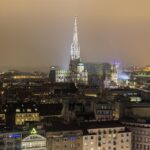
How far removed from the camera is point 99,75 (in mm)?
72562

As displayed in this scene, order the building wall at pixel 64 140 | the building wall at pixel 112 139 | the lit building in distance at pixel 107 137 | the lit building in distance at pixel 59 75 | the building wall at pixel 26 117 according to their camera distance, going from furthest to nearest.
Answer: the lit building in distance at pixel 59 75 < the building wall at pixel 26 117 < the building wall at pixel 112 139 < the lit building in distance at pixel 107 137 < the building wall at pixel 64 140

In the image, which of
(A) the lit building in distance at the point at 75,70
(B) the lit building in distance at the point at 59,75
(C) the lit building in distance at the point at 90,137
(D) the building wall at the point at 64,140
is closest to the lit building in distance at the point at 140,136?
(C) the lit building in distance at the point at 90,137

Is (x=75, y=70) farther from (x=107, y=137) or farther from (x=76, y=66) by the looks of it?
(x=107, y=137)

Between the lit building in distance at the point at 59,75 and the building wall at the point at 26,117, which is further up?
the lit building in distance at the point at 59,75

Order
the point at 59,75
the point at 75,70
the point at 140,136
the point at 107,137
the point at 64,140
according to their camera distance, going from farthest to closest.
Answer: the point at 59,75 < the point at 75,70 < the point at 140,136 < the point at 107,137 < the point at 64,140

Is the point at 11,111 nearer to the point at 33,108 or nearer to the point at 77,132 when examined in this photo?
the point at 33,108

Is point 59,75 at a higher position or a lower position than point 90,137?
higher

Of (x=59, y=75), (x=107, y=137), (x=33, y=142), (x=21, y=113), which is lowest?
(x=107, y=137)

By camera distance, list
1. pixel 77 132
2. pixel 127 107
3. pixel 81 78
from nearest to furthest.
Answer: pixel 77 132 < pixel 127 107 < pixel 81 78

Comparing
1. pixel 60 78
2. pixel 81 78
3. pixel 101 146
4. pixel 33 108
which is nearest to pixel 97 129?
pixel 101 146

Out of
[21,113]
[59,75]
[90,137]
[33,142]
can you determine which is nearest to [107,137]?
[90,137]

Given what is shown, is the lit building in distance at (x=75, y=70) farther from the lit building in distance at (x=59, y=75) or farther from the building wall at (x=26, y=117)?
the building wall at (x=26, y=117)

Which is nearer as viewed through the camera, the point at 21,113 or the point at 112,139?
the point at 112,139

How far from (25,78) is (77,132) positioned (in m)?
60.9
